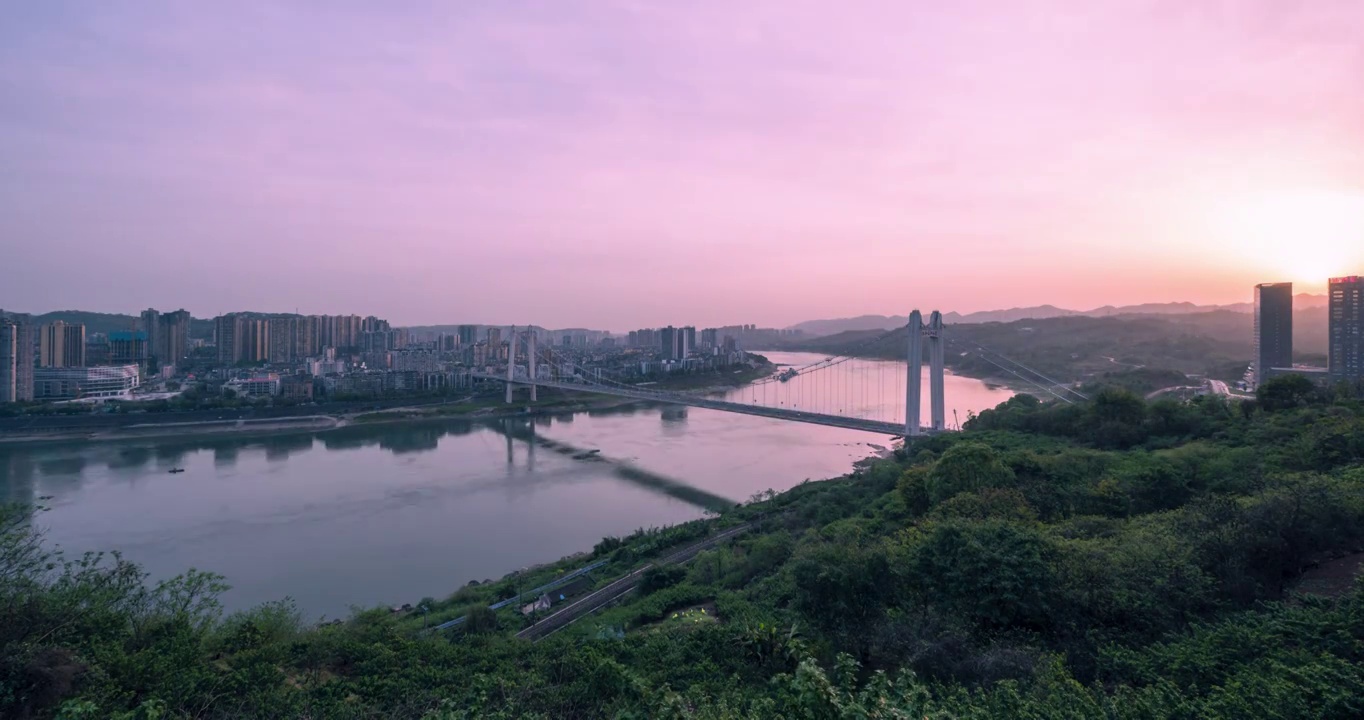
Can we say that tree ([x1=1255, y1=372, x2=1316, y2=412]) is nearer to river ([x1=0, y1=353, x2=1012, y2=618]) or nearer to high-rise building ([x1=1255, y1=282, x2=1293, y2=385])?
river ([x1=0, y1=353, x2=1012, y2=618])

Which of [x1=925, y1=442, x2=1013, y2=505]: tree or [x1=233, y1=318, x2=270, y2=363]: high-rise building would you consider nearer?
[x1=925, y1=442, x2=1013, y2=505]: tree

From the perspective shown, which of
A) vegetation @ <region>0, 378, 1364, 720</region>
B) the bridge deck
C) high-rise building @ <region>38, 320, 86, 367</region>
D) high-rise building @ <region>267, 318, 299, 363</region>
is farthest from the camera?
high-rise building @ <region>267, 318, 299, 363</region>

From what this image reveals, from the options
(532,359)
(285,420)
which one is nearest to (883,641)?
(285,420)

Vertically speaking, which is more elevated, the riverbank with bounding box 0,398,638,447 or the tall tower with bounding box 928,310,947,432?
the tall tower with bounding box 928,310,947,432

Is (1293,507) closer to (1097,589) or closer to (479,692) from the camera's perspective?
(1097,589)

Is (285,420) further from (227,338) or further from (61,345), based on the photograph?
(227,338)

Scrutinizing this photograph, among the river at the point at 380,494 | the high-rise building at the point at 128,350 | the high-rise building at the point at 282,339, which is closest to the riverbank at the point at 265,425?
the river at the point at 380,494

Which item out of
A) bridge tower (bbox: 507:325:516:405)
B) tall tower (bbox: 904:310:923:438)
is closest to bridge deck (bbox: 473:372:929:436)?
tall tower (bbox: 904:310:923:438)
